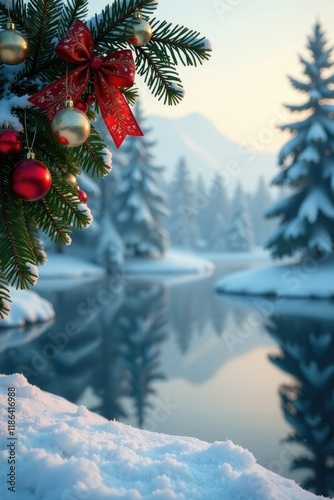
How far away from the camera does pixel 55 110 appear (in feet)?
6.88

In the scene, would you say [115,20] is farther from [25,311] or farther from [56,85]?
[25,311]

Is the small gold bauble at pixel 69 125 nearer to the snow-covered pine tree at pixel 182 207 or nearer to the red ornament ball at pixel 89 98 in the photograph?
the red ornament ball at pixel 89 98

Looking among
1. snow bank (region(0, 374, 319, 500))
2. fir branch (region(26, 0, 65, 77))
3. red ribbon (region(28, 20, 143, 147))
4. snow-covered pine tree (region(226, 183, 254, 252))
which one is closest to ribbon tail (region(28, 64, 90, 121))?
red ribbon (region(28, 20, 143, 147))

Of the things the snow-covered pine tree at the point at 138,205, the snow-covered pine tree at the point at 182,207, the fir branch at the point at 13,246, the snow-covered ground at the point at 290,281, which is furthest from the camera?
the snow-covered pine tree at the point at 182,207

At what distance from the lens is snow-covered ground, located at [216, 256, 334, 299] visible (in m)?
13.0

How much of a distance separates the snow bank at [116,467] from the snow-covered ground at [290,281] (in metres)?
11.5

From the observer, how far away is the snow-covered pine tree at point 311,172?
14.3m

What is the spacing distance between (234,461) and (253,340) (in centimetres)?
639

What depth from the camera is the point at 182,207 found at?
43594 mm

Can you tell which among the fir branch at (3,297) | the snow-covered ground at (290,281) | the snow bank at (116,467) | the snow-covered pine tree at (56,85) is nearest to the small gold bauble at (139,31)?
the snow-covered pine tree at (56,85)

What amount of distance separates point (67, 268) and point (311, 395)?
17530 mm

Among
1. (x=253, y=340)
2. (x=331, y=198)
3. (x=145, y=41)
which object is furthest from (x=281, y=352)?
(x=331, y=198)

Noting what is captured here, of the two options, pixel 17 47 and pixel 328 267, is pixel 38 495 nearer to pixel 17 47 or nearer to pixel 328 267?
pixel 17 47

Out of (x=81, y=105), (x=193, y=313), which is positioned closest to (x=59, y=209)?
(x=81, y=105)
